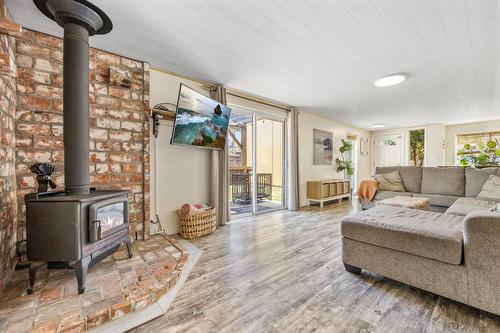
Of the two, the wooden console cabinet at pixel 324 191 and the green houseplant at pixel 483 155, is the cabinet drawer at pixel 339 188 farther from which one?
the green houseplant at pixel 483 155

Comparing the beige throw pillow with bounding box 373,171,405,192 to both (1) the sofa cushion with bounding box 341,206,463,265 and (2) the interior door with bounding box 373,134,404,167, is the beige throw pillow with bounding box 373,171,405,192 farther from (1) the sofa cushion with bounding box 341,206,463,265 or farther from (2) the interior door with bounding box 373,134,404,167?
(2) the interior door with bounding box 373,134,404,167

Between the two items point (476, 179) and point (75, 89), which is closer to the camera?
point (75, 89)

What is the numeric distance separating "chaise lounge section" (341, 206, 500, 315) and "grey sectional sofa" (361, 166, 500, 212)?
7.16ft

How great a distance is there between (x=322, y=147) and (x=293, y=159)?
142 centimetres

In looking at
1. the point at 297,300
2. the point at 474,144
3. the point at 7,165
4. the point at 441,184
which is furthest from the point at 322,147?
the point at 7,165

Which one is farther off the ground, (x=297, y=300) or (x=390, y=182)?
(x=390, y=182)

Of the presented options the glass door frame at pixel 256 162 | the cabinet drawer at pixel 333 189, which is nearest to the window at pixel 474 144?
the cabinet drawer at pixel 333 189

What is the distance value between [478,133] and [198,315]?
8385 mm

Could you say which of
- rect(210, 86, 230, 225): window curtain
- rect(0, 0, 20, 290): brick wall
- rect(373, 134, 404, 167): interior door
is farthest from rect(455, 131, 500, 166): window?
rect(0, 0, 20, 290): brick wall

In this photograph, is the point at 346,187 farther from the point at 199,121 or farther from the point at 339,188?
the point at 199,121

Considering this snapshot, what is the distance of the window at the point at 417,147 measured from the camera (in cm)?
704

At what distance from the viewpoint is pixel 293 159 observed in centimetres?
471

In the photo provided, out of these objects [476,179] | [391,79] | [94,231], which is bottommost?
[94,231]

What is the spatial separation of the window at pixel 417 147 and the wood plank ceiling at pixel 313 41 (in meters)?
3.56
